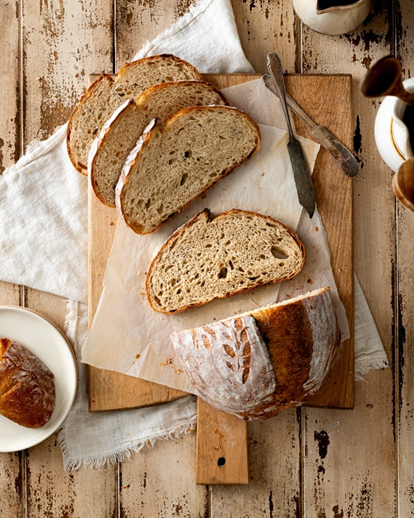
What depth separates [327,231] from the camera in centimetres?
217

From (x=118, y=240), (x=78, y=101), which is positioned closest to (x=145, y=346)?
(x=118, y=240)

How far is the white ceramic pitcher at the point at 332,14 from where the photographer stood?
204 centimetres

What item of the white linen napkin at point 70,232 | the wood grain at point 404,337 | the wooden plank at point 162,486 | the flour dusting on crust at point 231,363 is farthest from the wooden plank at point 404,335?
the wooden plank at point 162,486

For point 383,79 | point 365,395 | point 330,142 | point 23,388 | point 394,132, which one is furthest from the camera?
point 365,395

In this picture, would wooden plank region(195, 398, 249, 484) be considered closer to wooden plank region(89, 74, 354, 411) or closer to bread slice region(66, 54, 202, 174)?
wooden plank region(89, 74, 354, 411)

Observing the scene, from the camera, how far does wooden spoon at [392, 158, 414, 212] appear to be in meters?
1.63

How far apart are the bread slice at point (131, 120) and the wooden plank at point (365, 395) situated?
53cm

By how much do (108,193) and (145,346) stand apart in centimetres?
61

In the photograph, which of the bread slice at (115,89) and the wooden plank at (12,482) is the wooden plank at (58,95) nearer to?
the wooden plank at (12,482)

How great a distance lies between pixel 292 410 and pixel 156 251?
856 millimetres

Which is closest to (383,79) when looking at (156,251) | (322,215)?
(322,215)

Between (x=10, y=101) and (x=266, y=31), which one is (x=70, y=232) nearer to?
(x=10, y=101)

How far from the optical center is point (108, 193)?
2.12 metres

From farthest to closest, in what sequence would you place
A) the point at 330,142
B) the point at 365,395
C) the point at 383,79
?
the point at 365,395 → the point at 330,142 → the point at 383,79
